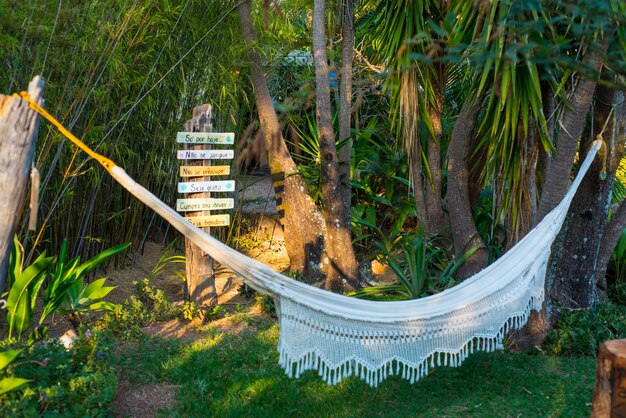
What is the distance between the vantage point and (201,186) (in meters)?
4.37

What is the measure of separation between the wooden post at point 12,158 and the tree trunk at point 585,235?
298 centimetres

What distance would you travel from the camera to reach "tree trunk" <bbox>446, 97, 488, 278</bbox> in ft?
14.7

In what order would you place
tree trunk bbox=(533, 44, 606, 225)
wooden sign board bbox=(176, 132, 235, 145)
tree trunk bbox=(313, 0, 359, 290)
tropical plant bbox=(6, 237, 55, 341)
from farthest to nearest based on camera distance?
tree trunk bbox=(313, 0, 359, 290) < wooden sign board bbox=(176, 132, 235, 145) < tree trunk bbox=(533, 44, 606, 225) < tropical plant bbox=(6, 237, 55, 341)

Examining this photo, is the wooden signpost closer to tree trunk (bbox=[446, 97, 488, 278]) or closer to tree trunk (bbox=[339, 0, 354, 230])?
tree trunk (bbox=[339, 0, 354, 230])

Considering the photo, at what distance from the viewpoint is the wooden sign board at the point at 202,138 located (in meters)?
4.28

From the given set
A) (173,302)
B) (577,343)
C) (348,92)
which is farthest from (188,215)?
(577,343)

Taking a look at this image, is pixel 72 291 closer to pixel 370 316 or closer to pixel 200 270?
pixel 200 270

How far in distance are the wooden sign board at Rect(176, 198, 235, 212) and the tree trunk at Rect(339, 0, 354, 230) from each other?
0.87 m

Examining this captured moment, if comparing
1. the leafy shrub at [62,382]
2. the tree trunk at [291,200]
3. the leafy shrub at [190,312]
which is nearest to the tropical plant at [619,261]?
the tree trunk at [291,200]

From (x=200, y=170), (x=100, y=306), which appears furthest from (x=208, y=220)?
(x=100, y=306)

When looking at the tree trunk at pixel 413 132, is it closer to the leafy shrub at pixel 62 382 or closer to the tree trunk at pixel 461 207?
the tree trunk at pixel 461 207

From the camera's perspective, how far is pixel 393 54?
183 inches

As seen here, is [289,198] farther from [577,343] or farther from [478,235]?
[577,343]

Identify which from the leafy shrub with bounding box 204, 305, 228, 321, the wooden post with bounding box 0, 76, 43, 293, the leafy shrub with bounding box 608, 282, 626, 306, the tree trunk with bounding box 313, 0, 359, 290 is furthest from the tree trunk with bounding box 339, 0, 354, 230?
the wooden post with bounding box 0, 76, 43, 293
